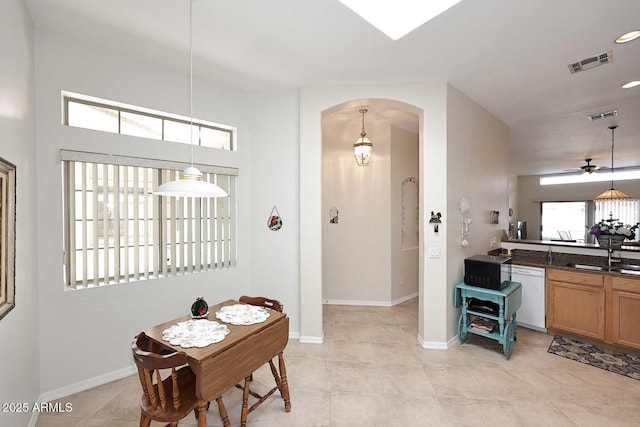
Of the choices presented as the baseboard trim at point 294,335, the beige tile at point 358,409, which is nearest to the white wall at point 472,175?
the beige tile at point 358,409

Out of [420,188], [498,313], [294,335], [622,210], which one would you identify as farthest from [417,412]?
[622,210]

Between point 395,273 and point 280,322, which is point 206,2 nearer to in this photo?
point 280,322

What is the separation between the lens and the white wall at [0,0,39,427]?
149cm

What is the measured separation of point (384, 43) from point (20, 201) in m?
2.75

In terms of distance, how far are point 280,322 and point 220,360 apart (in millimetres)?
551

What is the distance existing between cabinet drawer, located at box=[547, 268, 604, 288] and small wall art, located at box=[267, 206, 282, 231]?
317 cm

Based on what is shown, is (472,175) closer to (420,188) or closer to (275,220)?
(420,188)

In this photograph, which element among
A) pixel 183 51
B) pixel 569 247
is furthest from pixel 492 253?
pixel 183 51

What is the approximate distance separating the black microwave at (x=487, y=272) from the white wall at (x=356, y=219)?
142 centimetres

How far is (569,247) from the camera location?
3455 mm

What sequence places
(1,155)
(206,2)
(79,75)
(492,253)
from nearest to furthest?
(1,155)
(206,2)
(79,75)
(492,253)

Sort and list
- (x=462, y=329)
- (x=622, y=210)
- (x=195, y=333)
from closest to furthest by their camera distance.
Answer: (x=195, y=333) < (x=462, y=329) < (x=622, y=210)

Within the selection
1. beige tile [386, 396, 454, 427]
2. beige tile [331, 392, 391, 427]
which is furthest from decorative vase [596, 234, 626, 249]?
beige tile [331, 392, 391, 427]

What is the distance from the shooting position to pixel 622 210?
27.3 ft
